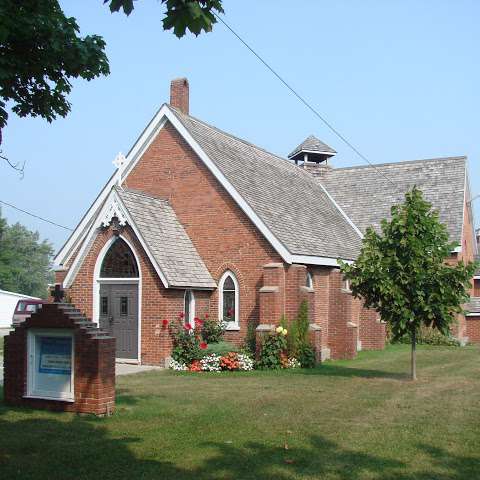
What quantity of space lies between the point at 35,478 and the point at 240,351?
13.7 meters

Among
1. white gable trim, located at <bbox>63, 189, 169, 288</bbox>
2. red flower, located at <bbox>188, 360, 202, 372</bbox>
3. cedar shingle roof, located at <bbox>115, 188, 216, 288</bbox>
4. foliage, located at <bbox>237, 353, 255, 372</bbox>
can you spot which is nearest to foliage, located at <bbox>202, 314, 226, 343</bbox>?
cedar shingle roof, located at <bbox>115, 188, 216, 288</bbox>

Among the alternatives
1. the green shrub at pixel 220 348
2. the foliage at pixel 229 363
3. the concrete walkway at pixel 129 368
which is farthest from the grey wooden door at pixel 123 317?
the foliage at pixel 229 363

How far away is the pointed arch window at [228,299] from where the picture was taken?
2191 centimetres

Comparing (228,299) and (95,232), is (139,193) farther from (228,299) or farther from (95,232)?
(228,299)

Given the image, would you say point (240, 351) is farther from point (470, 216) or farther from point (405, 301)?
point (470, 216)

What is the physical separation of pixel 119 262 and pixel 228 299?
393cm

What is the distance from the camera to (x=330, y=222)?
2827cm

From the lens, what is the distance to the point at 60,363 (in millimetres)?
11312

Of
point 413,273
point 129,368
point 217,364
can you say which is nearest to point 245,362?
point 217,364

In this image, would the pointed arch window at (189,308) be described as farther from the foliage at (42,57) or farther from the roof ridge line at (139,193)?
the foliage at (42,57)

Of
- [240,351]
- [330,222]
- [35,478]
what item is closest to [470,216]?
[330,222]

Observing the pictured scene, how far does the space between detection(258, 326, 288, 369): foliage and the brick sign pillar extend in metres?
8.84

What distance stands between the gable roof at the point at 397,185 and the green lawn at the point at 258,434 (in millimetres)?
18634

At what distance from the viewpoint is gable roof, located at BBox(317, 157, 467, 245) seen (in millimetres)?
32969
